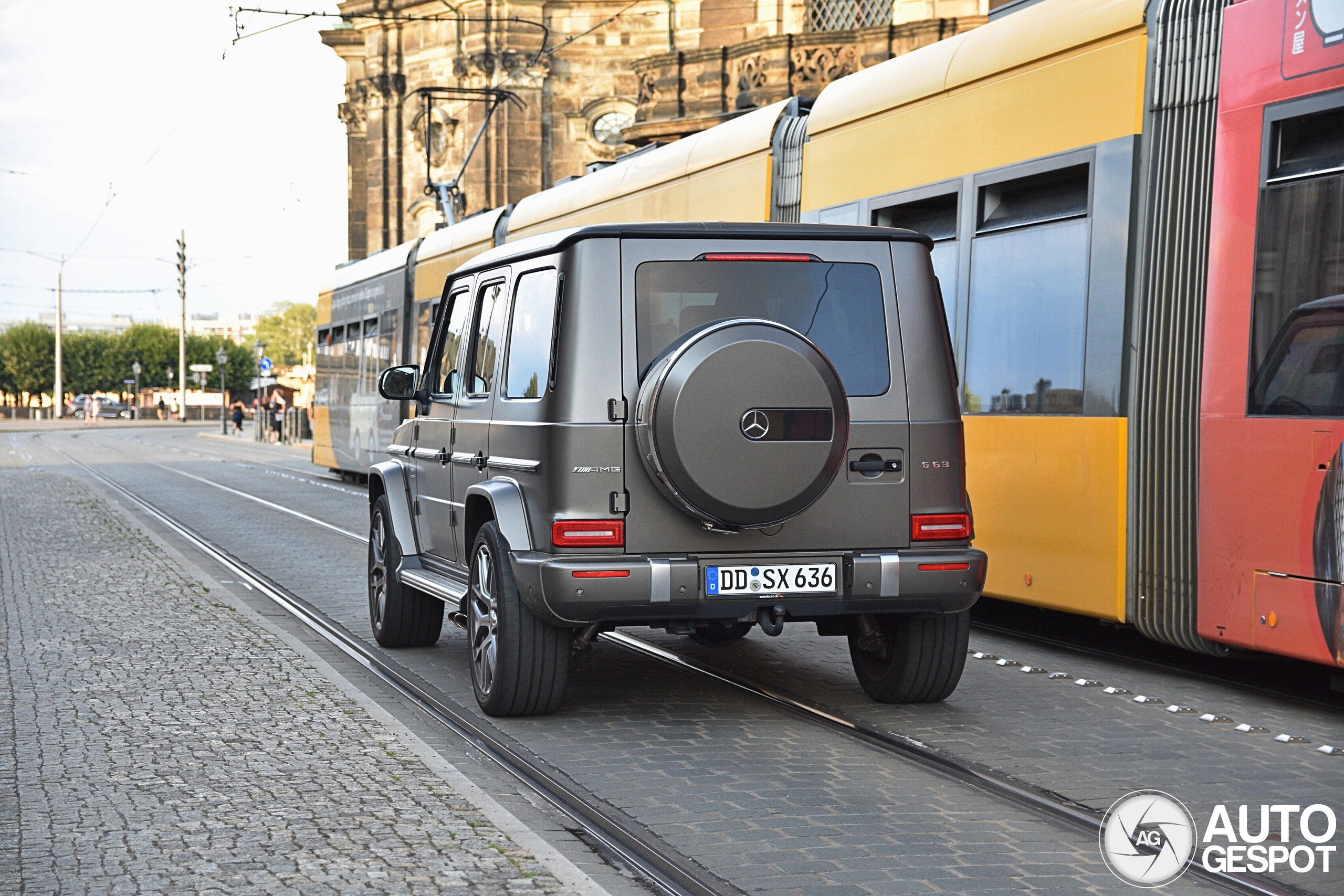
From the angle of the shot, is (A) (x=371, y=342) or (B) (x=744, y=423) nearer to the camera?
(B) (x=744, y=423)

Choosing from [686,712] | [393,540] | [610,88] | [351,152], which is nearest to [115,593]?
[393,540]

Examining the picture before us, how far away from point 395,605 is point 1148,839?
516 cm

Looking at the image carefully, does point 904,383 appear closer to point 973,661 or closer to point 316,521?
point 973,661

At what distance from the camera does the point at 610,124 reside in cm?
5103

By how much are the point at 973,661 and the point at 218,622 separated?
4.61 metres

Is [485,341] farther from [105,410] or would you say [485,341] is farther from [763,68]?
[105,410]

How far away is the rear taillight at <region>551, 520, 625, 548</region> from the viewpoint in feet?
21.7

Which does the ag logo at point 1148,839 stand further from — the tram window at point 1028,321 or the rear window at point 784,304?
the tram window at point 1028,321

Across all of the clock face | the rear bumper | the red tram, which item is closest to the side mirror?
the rear bumper

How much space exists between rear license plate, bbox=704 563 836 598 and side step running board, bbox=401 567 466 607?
1522mm

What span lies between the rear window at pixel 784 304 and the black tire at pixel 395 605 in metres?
2.85

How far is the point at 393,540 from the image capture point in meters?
9.09

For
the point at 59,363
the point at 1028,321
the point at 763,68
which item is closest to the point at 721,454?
the point at 1028,321

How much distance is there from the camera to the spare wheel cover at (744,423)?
21.1 feet
